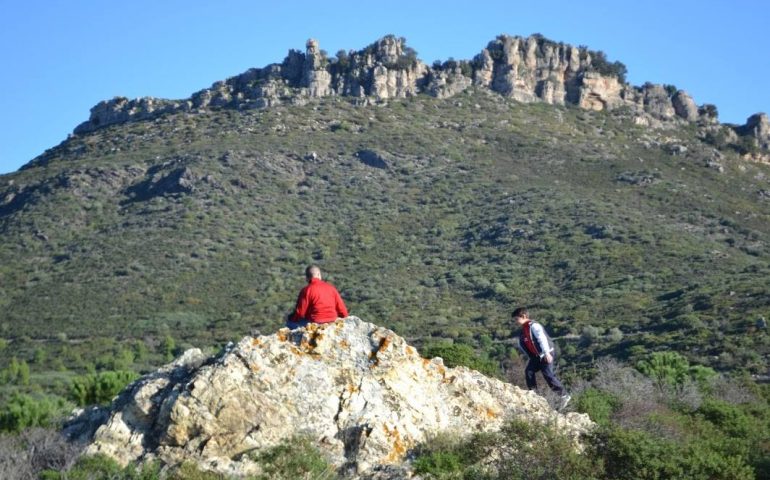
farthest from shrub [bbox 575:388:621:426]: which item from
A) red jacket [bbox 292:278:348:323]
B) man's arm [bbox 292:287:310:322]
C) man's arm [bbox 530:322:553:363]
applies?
man's arm [bbox 292:287:310:322]

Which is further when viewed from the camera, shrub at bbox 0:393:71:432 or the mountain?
the mountain

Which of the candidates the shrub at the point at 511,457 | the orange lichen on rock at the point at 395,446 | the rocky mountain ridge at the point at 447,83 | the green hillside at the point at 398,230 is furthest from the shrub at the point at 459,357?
the rocky mountain ridge at the point at 447,83

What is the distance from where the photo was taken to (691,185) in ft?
201

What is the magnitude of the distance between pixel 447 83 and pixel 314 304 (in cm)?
7180

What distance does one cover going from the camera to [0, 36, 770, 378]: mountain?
3962 cm

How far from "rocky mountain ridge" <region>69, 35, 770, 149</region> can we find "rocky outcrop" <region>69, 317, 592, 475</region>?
65045mm

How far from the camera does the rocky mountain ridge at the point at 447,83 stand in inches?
3105

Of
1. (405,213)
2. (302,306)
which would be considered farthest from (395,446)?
(405,213)

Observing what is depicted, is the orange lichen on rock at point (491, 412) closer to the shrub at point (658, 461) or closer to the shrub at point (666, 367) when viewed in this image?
the shrub at point (658, 461)

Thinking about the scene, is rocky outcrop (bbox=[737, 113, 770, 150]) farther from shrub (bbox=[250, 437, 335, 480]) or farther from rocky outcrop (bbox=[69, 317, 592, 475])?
shrub (bbox=[250, 437, 335, 480])

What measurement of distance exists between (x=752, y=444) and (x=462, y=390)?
3944mm

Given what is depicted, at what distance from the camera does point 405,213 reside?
5672cm

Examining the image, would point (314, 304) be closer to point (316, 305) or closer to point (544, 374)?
point (316, 305)

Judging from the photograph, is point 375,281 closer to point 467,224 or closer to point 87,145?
point 467,224
